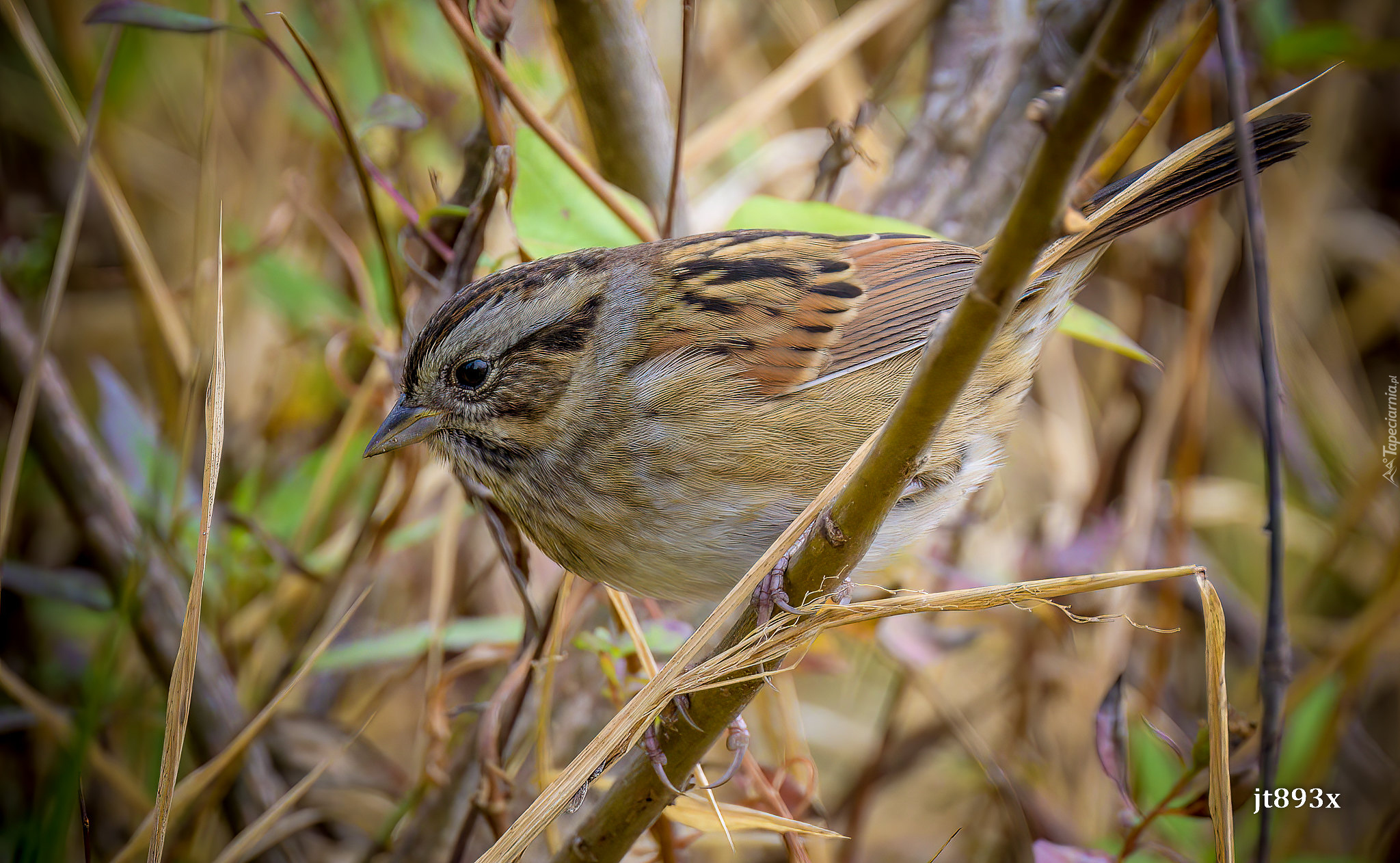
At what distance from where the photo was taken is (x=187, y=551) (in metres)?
2.31

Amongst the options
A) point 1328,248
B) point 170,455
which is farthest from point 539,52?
point 1328,248

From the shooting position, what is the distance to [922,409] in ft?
3.25

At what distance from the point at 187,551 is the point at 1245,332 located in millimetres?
3029

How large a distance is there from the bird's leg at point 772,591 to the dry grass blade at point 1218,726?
1.68ft

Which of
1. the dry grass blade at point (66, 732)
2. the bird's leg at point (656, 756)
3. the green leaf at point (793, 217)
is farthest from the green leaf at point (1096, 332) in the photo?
the dry grass blade at point (66, 732)

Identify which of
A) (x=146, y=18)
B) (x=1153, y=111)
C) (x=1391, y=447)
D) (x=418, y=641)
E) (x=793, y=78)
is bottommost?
(x=418, y=641)

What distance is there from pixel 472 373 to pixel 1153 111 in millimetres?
1167

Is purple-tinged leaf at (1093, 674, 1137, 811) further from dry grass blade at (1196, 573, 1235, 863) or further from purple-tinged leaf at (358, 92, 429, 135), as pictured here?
purple-tinged leaf at (358, 92, 429, 135)

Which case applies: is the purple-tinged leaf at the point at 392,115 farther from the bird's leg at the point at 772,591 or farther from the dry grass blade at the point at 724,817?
the dry grass blade at the point at 724,817

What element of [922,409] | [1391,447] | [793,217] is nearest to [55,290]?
[793,217]

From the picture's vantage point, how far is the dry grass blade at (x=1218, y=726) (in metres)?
1.24

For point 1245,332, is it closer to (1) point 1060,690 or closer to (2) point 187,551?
(1) point 1060,690

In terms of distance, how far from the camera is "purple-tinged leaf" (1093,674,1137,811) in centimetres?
157

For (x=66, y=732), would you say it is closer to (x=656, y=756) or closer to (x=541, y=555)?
(x=541, y=555)
